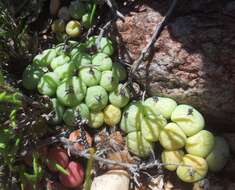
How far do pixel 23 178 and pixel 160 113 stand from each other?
2.95ft

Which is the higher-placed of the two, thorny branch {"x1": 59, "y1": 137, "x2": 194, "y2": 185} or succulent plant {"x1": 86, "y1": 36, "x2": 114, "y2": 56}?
succulent plant {"x1": 86, "y1": 36, "x2": 114, "y2": 56}

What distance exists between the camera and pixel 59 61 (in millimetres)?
2645

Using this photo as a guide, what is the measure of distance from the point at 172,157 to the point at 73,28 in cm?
112

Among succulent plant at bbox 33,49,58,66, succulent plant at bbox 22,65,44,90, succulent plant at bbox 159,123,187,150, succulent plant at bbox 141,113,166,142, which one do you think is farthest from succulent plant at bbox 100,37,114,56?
succulent plant at bbox 159,123,187,150

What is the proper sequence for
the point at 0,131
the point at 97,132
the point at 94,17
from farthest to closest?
the point at 94,17
the point at 97,132
the point at 0,131

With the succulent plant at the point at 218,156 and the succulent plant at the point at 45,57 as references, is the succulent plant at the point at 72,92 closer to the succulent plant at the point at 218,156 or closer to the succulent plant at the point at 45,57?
the succulent plant at the point at 45,57

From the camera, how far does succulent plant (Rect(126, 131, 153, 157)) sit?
2.50 metres

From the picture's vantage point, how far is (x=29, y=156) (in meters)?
2.46

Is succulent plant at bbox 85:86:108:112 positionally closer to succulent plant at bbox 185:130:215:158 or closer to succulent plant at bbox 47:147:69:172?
succulent plant at bbox 47:147:69:172

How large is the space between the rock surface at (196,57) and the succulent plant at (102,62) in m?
0.19

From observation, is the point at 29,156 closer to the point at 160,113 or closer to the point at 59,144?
the point at 59,144

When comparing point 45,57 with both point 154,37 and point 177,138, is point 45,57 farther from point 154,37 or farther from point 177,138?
point 177,138

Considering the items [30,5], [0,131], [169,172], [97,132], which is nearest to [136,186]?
[169,172]

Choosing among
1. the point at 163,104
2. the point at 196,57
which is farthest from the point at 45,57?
the point at 196,57
